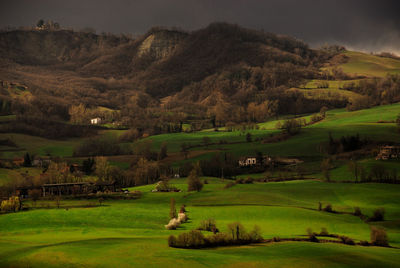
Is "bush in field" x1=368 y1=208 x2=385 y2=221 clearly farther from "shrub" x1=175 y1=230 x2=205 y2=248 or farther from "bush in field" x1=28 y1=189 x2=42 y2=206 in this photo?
"bush in field" x1=28 y1=189 x2=42 y2=206

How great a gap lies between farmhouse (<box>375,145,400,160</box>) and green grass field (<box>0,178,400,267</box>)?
115 feet

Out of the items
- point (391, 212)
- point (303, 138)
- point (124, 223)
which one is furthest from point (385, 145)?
point (124, 223)

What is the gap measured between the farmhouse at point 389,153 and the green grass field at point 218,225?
3506 cm

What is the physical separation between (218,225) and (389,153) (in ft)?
311

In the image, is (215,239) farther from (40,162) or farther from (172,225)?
(40,162)

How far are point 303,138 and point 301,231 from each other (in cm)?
13540

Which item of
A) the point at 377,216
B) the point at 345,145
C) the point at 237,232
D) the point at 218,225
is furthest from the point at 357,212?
the point at 345,145

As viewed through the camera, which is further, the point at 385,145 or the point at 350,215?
the point at 385,145

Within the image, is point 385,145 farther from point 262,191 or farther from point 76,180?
point 76,180

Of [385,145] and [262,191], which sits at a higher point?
[385,145]

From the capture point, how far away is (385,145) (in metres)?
161

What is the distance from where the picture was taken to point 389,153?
474 feet

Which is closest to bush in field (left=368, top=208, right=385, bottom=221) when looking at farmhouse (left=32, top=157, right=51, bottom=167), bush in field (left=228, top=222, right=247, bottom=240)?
bush in field (left=228, top=222, right=247, bottom=240)

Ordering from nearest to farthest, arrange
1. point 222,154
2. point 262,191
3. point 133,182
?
point 262,191 → point 133,182 → point 222,154
